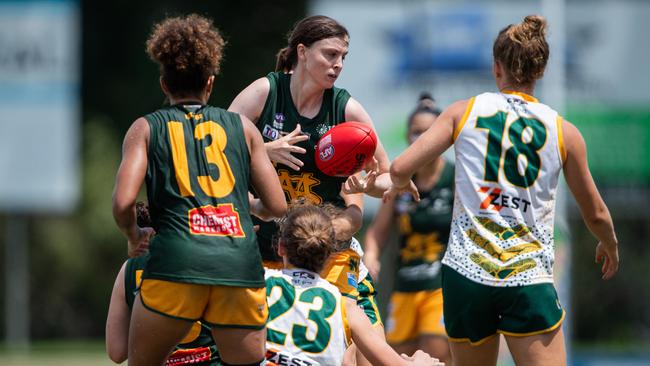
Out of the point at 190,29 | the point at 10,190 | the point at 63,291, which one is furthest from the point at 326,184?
the point at 63,291

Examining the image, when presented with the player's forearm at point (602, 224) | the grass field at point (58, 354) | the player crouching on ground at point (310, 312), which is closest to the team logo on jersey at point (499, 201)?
the player's forearm at point (602, 224)

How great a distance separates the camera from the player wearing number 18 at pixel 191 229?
4145mm

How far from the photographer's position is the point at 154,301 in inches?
163

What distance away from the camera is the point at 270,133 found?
17.3 ft

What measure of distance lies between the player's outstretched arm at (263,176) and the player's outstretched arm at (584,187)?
121 centimetres

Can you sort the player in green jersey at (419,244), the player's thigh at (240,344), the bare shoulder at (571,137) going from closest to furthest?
1. the player's thigh at (240,344)
2. the bare shoulder at (571,137)
3. the player in green jersey at (419,244)

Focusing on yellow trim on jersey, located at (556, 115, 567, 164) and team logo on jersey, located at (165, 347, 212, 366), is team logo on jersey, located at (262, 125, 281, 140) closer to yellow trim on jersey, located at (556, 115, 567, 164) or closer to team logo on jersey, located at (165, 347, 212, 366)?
team logo on jersey, located at (165, 347, 212, 366)

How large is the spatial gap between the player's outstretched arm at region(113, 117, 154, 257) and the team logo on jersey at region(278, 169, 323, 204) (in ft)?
3.91

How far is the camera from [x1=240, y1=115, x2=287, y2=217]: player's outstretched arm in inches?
173

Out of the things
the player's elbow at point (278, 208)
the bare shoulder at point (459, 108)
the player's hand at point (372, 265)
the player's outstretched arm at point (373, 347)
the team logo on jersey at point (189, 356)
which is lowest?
the player's hand at point (372, 265)

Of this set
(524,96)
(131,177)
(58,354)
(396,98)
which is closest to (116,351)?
(131,177)

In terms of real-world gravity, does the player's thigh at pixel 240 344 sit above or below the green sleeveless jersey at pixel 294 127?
below

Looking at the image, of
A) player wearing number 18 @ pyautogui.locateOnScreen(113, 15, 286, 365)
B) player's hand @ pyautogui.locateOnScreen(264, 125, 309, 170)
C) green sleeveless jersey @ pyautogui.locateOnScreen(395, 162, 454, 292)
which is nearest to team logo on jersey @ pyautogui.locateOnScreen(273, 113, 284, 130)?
player's hand @ pyautogui.locateOnScreen(264, 125, 309, 170)

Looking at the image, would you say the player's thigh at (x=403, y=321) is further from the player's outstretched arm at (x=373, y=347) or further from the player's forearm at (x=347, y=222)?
the player's outstretched arm at (x=373, y=347)
